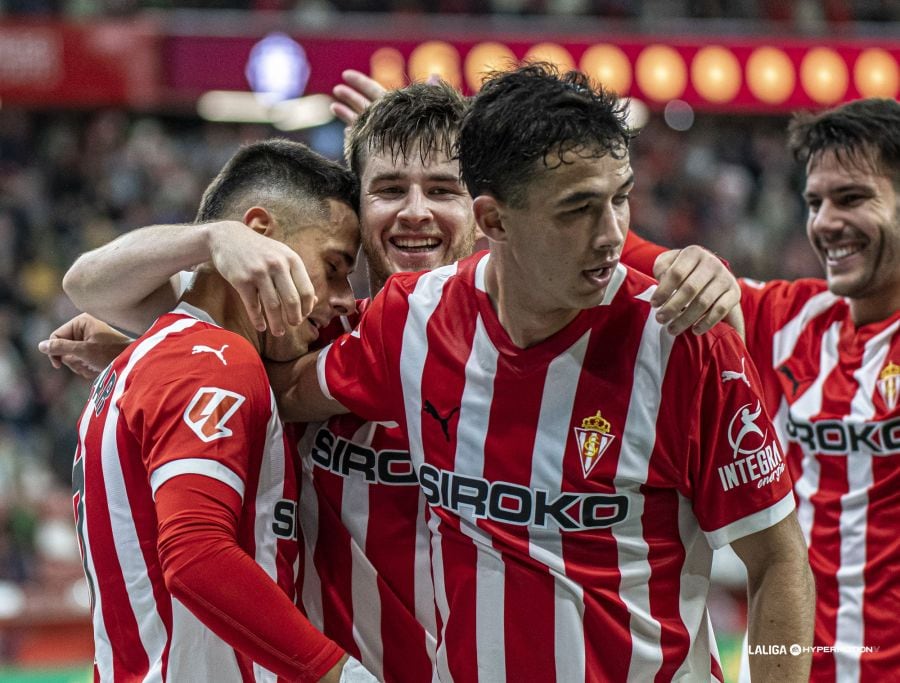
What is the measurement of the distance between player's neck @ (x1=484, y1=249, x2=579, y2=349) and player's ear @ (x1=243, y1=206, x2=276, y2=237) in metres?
0.61

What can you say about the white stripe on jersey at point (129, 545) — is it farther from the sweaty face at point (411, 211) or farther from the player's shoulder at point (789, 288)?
the player's shoulder at point (789, 288)

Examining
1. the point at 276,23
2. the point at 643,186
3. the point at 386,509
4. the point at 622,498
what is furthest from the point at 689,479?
the point at 643,186

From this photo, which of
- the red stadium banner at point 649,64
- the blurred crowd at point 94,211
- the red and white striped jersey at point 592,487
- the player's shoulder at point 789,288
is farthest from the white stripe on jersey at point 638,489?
the red stadium banner at point 649,64

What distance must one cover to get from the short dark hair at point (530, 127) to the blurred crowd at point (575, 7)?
37.1 ft

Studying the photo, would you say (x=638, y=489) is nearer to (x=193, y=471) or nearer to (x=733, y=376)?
(x=733, y=376)

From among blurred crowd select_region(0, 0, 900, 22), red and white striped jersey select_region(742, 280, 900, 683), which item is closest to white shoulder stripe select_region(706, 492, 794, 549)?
red and white striped jersey select_region(742, 280, 900, 683)

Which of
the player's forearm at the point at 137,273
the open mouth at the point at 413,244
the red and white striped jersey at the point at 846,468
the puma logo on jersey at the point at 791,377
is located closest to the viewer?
the player's forearm at the point at 137,273

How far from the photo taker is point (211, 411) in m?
2.46

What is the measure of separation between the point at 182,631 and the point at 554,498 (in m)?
0.86

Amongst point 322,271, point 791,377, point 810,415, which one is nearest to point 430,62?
point 791,377

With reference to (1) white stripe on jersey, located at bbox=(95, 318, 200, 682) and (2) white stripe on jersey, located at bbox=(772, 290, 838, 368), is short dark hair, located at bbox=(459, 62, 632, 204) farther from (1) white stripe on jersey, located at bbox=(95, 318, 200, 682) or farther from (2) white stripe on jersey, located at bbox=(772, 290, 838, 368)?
(2) white stripe on jersey, located at bbox=(772, 290, 838, 368)

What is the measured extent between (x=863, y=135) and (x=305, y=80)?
9660mm

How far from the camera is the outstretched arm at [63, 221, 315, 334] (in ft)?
7.92

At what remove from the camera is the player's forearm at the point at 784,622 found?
2.39 metres
